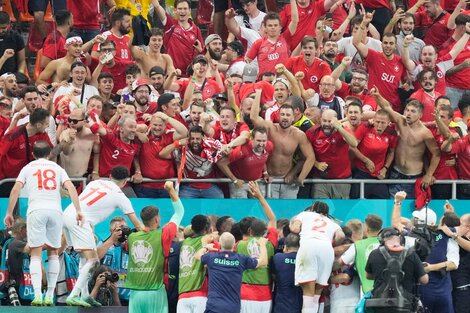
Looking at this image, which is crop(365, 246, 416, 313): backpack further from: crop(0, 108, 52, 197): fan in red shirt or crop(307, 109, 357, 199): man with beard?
crop(0, 108, 52, 197): fan in red shirt

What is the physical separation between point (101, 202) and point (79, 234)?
53cm

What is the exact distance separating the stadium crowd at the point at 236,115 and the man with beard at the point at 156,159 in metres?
0.02

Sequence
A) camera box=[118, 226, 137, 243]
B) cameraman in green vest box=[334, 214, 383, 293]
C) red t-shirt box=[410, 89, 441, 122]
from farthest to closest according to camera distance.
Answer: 1. red t-shirt box=[410, 89, 441, 122]
2. camera box=[118, 226, 137, 243]
3. cameraman in green vest box=[334, 214, 383, 293]

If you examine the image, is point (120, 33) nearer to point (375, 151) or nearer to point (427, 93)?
point (427, 93)

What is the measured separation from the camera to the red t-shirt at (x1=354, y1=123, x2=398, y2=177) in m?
26.7

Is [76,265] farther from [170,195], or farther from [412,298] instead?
[412,298]

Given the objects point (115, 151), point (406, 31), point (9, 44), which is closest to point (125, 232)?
point (115, 151)

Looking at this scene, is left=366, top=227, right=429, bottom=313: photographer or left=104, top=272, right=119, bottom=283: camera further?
left=104, top=272, right=119, bottom=283: camera

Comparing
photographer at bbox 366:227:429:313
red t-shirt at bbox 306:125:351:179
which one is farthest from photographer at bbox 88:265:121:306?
photographer at bbox 366:227:429:313

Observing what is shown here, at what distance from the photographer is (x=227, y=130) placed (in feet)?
86.8

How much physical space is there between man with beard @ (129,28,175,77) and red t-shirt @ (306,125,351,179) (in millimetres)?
3323

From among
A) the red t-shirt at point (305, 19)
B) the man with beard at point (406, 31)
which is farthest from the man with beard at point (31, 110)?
A: the man with beard at point (406, 31)

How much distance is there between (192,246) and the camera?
960 inches

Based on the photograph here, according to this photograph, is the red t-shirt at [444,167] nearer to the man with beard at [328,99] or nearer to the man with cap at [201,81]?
the man with beard at [328,99]
